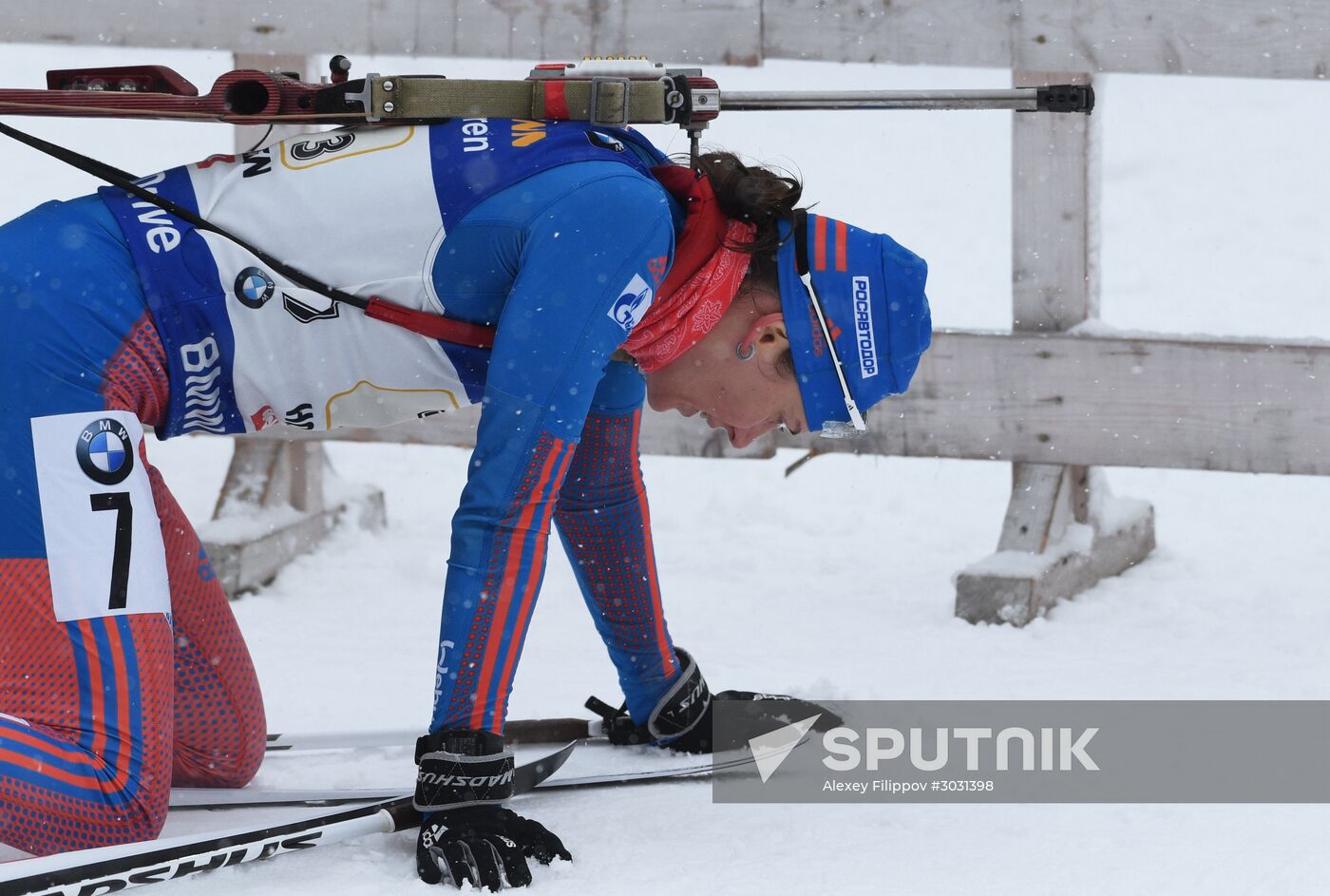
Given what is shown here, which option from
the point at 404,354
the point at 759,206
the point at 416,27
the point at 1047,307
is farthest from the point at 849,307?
the point at 416,27

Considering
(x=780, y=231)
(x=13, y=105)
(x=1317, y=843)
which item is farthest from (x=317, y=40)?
(x=1317, y=843)

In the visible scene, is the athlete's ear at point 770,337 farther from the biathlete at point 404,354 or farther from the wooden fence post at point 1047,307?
the wooden fence post at point 1047,307

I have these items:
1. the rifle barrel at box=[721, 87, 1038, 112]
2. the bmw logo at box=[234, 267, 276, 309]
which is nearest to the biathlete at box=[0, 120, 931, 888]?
the bmw logo at box=[234, 267, 276, 309]

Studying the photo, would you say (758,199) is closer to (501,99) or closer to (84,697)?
(501,99)

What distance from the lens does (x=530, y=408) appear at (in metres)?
1.94

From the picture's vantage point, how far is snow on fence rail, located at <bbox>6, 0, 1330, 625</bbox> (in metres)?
3.50

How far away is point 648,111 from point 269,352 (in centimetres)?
62

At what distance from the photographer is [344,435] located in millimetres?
3975

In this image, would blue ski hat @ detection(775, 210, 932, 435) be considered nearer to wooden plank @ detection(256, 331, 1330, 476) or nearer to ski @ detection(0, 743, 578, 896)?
ski @ detection(0, 743, 578, 896)

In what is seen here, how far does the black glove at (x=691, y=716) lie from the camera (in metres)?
2.66

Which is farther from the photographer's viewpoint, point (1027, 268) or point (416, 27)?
point (416, 27)

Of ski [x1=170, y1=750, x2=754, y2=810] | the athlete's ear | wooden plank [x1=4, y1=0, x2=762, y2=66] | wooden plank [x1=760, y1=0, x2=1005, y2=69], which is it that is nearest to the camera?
the athlete's ear

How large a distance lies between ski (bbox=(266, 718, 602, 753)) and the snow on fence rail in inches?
44.3

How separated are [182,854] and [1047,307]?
7.91ft
